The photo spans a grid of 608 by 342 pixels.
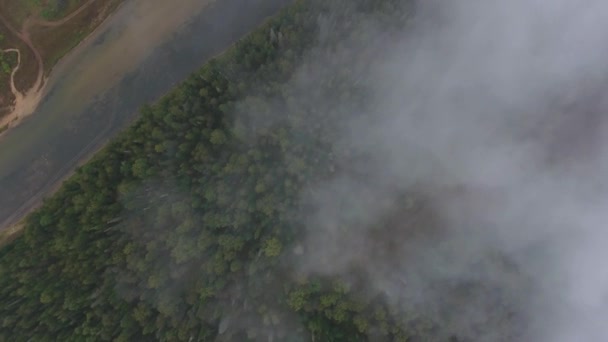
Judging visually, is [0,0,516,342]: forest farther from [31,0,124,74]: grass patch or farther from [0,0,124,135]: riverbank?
[31,0,124,74]: grass patch

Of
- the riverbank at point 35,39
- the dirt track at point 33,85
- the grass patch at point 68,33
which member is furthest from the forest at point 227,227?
the grass patch at point 68,33

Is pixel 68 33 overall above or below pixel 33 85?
above

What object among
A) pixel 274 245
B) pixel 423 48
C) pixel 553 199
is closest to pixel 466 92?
pixel 423 48

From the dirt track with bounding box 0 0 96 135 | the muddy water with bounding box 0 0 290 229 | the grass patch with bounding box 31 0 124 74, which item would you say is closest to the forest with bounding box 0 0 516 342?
the muddy water with bounding box 0 0 290 229

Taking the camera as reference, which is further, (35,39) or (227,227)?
(35,39)

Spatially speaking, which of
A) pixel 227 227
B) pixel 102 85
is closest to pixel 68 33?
pixel 102 85

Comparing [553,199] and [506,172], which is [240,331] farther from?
[553,199]

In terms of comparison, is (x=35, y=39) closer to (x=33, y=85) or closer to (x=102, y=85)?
(x=33, y=85)
